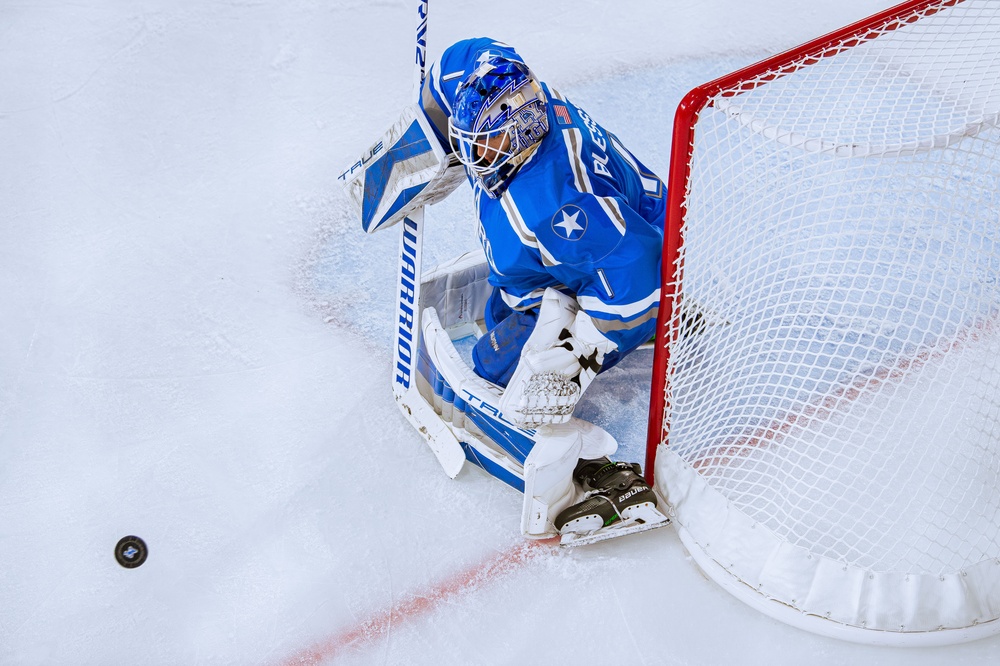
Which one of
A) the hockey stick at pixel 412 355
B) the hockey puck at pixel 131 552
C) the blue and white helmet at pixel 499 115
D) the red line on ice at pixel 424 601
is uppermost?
the blue and white helmet at pixel 499 115

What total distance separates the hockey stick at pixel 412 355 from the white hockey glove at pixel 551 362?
12.9 inches

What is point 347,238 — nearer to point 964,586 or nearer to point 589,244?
point 589,244

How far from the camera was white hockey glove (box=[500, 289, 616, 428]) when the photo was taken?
2174mm

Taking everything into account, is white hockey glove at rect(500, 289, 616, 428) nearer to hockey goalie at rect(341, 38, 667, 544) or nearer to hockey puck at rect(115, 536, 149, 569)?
hockey goalie at rect(341, 38, 667, 544)

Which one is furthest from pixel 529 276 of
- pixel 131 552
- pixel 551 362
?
pixel 131 552

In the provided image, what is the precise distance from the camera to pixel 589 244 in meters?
2.07

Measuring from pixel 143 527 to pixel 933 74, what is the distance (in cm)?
255

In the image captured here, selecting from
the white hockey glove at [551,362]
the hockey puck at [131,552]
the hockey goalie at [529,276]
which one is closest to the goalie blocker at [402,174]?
the hockey goalie at [529,276]

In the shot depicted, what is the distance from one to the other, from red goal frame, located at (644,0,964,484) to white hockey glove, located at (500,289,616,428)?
15cm

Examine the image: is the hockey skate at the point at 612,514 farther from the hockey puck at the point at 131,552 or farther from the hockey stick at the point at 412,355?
the hockey puck at the point at 131,552

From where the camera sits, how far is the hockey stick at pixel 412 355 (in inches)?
97.7

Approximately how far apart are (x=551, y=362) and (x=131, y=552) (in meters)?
1.03

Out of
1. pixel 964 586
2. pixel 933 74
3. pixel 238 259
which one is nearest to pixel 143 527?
pixel 238 259

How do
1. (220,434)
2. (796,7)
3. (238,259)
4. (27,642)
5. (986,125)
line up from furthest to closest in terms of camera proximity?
(796,7)
(238,259)
(220,434)
(27,642)
(986,125)
